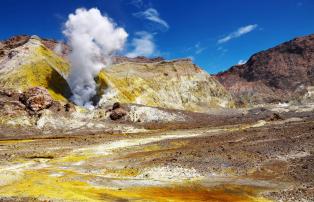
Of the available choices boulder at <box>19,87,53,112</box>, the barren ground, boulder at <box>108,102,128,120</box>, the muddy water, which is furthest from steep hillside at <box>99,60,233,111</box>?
the muddy water

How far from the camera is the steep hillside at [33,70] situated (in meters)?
144

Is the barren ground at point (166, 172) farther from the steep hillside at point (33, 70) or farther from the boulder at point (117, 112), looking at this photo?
the steep hillside at point (33, 70)

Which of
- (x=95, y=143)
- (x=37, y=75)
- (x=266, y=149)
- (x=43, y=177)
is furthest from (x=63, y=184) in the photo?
(x=37, y=75)

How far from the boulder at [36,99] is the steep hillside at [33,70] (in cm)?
1045

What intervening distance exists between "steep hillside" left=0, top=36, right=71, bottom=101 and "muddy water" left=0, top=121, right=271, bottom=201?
84696 millimetres

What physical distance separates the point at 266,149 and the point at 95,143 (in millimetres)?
41013

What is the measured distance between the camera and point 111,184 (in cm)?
4688

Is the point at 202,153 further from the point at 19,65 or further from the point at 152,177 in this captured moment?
the point at 19,65

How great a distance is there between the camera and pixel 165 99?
182m

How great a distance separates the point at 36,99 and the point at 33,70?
33.1 metres

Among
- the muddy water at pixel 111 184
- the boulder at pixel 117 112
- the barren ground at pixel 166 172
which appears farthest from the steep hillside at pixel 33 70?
the muddy water at pixel 111 184

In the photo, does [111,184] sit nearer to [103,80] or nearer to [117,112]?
[117,112]

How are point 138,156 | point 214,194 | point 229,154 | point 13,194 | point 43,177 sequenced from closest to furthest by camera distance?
point 13,194 < point 214,194 < point 43,177 < point 229,154 < point 138,156

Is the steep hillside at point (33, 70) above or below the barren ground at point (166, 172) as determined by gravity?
above
